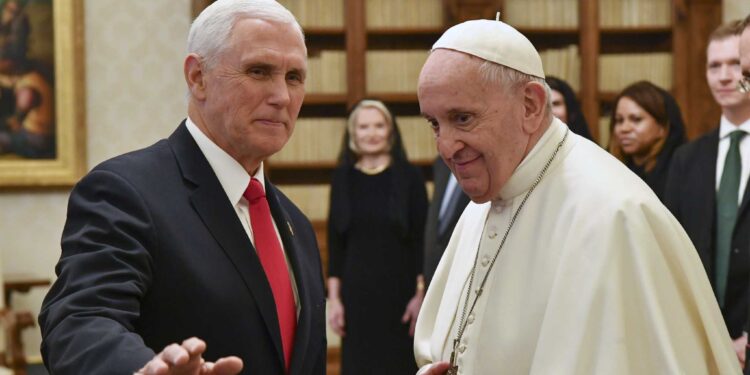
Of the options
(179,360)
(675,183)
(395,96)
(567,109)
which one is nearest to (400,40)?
(395,96)

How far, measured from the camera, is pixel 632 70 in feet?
24.2

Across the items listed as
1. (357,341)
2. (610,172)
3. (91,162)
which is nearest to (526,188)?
(610,172)

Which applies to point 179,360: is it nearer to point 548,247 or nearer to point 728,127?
point 548,247

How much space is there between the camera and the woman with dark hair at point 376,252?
215 inches

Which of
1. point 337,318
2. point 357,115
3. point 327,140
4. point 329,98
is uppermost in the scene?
point 329,98

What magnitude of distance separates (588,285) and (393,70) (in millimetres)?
5503

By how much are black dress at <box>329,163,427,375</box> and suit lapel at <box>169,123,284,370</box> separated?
3483 millimetres

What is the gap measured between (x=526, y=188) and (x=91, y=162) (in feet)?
19.1

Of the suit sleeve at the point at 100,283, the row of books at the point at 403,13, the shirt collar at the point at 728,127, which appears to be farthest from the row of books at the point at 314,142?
the suit sleeve at the point at 100,283

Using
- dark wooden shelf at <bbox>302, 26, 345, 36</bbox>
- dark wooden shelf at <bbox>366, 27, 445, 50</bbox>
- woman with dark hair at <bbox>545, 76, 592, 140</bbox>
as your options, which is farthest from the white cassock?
dark wooden shelf at <bbox>366, 27, 445, 50</bbox>

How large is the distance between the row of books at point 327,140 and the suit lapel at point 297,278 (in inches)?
199

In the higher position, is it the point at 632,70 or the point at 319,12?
the point at 319,12

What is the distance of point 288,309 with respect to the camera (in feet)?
6.66

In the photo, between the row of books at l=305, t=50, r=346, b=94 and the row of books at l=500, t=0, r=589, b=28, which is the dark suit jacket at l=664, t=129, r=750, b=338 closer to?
the row of books at l=500, t=0, r=589, b=28
